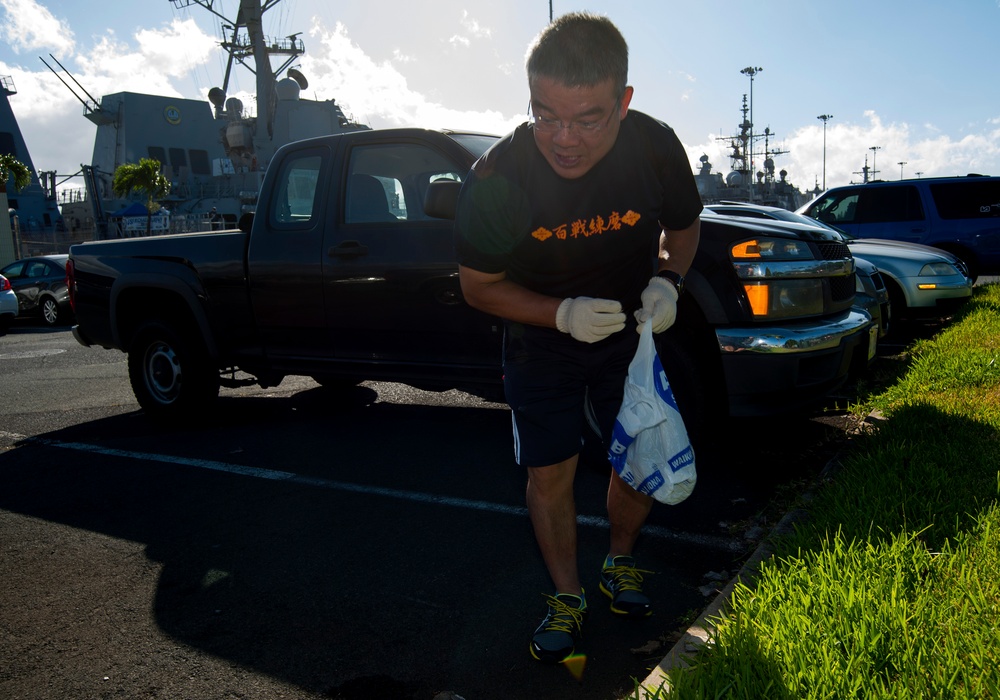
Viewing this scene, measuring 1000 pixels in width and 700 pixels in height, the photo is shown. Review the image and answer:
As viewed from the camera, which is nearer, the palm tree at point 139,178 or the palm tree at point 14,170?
the palm tree at point 14,170

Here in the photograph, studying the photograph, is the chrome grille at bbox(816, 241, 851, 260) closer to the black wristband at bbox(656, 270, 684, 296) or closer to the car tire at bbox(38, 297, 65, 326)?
the black wristband at bbox(656, 270, 684, 296)

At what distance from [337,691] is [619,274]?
1.65 m

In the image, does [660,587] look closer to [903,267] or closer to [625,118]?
[625,118]

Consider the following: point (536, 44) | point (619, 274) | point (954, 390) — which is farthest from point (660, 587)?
point (954, 390)

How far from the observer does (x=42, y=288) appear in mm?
17844

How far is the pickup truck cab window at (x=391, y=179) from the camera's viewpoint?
519cm

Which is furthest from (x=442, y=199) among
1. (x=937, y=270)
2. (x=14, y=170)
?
(x=14, y=170)

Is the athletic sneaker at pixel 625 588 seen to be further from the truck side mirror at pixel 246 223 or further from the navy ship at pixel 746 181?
the navy ship at pixel 746 181

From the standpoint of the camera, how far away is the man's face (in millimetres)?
2463

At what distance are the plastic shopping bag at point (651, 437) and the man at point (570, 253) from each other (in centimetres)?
13

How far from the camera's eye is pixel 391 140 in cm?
535

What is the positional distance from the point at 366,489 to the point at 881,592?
2.90m

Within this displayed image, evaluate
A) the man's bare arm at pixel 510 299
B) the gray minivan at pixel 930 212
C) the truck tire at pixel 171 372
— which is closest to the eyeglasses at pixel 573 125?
the man's bare arm at pixel 510 299

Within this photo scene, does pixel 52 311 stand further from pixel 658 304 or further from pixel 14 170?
pixel 14 170
